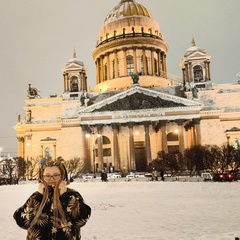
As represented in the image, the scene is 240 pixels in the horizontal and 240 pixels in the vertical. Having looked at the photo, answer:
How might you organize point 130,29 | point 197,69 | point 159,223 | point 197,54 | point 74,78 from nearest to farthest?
point 159,223, point 197,54, point 197,69, point 74,78, point 130,29

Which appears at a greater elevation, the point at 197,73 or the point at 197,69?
the point at 197,69

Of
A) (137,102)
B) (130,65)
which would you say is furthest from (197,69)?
(130,65)

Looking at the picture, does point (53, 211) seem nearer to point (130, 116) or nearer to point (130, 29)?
point (130, 116)

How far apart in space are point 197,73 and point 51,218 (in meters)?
56.0

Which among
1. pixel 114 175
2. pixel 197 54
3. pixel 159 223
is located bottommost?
pixel 159 223

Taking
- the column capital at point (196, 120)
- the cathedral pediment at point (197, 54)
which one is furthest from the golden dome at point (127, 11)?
the column capital at point (196, 120)

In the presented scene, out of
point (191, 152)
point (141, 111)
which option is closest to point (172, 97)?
point (141, 111)

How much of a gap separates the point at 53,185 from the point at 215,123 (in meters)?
52.3

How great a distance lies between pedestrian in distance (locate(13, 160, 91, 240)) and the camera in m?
3.79

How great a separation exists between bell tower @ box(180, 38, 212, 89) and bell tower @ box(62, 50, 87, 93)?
1703 cm

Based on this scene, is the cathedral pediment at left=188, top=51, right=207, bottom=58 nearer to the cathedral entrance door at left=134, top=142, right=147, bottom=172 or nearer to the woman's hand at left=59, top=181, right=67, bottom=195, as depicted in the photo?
the cathedral entrance door at left=134, top=142, right=147, bottom=172

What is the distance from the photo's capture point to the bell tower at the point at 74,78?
193 feet

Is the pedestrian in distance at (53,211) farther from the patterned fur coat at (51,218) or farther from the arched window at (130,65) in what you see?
the arched window at (130,65)

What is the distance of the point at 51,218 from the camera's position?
3.81 meters
